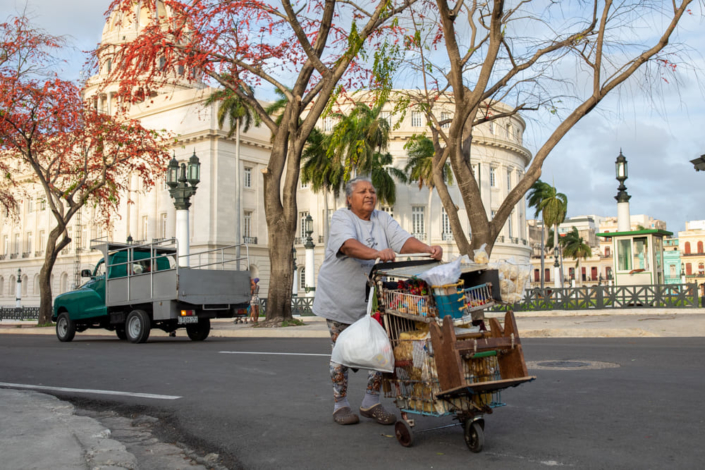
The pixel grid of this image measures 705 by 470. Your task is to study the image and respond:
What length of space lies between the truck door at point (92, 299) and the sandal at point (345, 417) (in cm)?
1219

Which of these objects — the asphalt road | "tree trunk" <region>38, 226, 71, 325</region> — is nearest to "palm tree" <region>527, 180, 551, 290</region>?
"tree trunk" <region>38, 226, 71, 325</region>

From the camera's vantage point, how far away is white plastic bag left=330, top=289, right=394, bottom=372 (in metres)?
4.16

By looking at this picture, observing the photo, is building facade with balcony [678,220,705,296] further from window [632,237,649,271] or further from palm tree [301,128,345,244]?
window [632,237,649,271]

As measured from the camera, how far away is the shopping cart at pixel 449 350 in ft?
12.9

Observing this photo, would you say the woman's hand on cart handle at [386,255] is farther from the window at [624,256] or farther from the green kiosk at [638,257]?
the window at [624,256]

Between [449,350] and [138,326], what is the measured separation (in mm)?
12085

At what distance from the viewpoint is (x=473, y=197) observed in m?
16.2

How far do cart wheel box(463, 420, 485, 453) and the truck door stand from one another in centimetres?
1335

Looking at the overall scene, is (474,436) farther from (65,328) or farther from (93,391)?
(65,328)

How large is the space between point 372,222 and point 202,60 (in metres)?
14.2

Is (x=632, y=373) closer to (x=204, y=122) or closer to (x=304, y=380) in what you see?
(x=304, y=380)

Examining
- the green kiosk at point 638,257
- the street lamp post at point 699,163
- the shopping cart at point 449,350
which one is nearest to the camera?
the shopping cart at point 449,350

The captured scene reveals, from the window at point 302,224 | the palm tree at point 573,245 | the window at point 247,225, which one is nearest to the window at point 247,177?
the window at point 247,225

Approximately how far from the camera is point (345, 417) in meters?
4.88
